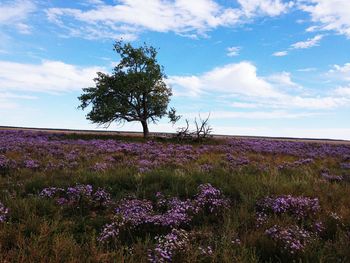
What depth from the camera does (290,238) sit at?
5527 millimetres

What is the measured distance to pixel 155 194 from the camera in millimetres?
9031

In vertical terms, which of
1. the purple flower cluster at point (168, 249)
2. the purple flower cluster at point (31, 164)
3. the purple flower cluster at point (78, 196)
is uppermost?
the purple flower cluster at point (31, 164)

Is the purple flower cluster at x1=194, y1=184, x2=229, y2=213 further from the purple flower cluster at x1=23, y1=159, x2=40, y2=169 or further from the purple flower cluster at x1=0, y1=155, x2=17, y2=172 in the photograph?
the purple flower cluster at x1=0, y1=155, x2=17, y2=172


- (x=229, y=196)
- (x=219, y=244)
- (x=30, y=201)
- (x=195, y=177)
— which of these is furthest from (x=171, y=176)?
(x=219, y=244)

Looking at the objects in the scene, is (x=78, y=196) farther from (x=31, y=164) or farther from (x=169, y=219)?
(x=31, y=164)

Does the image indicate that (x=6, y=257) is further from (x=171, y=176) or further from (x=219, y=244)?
(x=171, y=176)

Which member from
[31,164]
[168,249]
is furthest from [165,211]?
[31,164]

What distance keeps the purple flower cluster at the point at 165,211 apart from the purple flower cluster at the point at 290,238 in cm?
164

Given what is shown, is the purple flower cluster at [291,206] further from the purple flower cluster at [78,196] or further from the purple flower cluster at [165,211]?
the purple flower cluster at [78,196]

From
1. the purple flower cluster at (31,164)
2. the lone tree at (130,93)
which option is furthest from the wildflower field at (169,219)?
the lone tree at (130,93)

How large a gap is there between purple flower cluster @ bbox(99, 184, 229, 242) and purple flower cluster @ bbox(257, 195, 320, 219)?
89cm

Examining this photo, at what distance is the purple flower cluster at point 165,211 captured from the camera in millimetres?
6469

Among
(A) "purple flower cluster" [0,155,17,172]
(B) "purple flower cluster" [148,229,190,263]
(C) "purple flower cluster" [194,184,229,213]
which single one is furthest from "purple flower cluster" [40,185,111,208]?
(A) "purple flower cluster" [0,155,17,172]

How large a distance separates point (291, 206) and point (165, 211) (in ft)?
9.42
